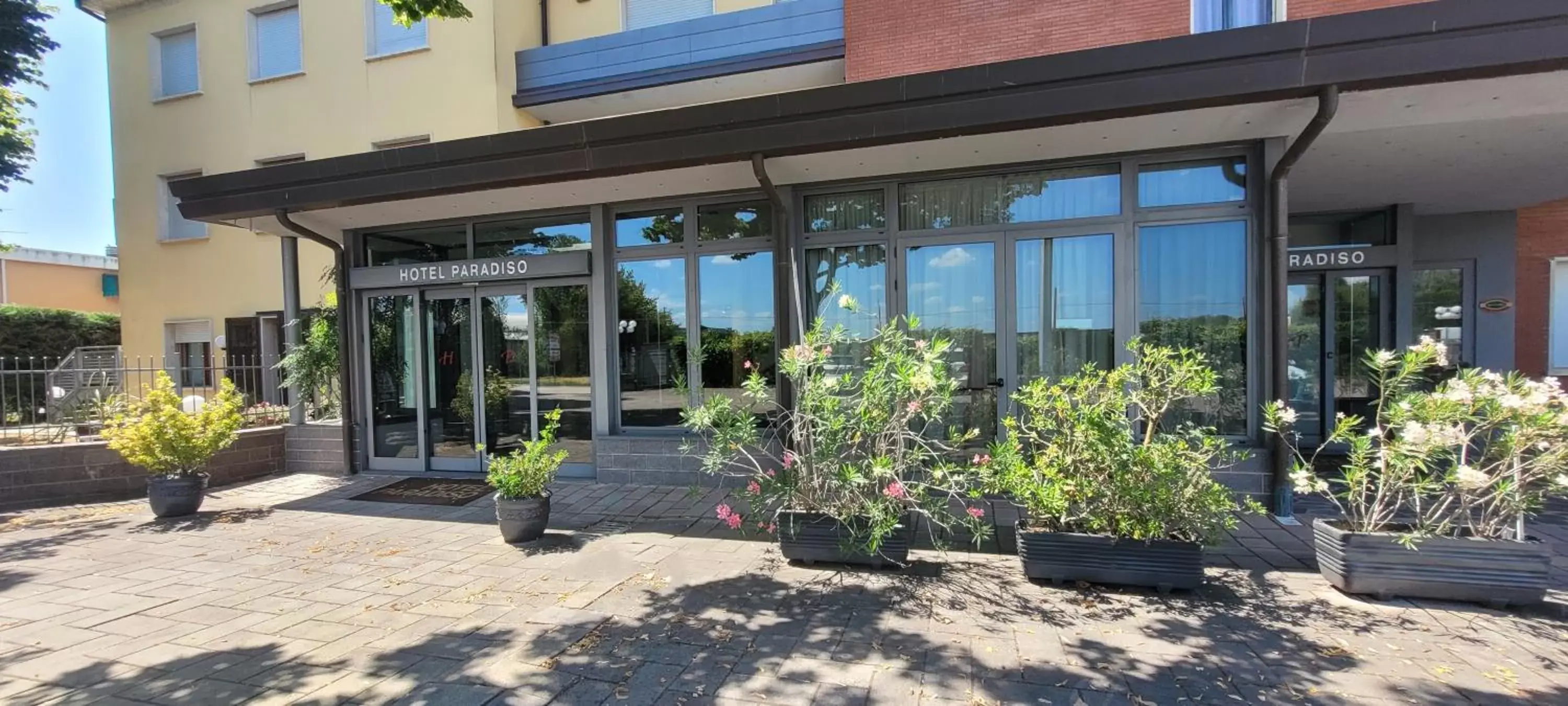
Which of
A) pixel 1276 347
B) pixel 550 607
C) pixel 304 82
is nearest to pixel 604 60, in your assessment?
pixel 304 82

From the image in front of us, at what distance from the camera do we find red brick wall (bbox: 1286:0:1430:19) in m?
5.62

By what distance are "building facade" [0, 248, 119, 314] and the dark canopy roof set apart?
2335 centimetres

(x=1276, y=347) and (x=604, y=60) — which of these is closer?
(x=1276, y=347)

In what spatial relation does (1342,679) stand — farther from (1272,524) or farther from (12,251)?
(12,251)

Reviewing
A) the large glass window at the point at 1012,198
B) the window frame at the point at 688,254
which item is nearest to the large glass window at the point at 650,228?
the window frame at the point at 688,254

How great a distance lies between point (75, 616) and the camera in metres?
3.75

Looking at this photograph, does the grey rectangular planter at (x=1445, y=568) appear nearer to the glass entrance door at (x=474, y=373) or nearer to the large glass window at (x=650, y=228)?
the large glass window at (x=650, y=228)

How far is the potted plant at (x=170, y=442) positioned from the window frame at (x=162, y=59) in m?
9.43

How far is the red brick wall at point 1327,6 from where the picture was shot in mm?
5621

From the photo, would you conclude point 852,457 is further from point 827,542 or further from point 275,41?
point 275,41

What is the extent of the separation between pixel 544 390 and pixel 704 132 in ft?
12.3

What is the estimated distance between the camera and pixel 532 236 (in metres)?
7.50

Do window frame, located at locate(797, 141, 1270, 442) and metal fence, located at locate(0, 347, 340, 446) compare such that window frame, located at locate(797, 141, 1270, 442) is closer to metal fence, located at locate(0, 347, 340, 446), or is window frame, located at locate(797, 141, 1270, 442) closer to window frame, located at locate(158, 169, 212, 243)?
metal fence, located at locate(0, 347, 340, 446)

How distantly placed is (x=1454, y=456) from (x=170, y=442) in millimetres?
9619
